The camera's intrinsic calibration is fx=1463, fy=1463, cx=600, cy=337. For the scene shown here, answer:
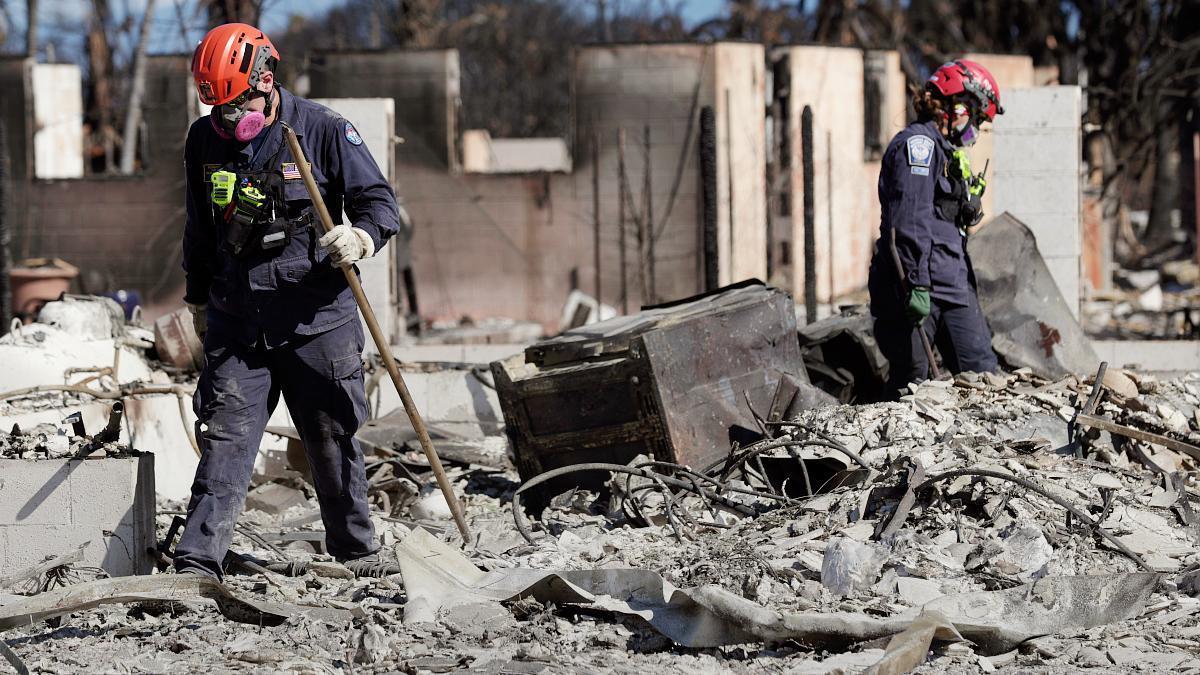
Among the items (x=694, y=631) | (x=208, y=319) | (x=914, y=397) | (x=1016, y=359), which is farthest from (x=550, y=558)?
(x=1016, y=359)

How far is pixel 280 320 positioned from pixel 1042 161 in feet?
20.3

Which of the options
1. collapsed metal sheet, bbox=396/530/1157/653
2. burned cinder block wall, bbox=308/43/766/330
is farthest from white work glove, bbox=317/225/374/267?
burned cinder block wall, bbox=308/43/766/330

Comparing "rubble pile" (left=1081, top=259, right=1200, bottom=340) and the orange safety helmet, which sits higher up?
the orange safety helmet

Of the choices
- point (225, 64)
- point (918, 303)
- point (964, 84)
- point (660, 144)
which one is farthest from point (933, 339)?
point (660, 144)

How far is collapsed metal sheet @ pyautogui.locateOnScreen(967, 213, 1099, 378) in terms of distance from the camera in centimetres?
705

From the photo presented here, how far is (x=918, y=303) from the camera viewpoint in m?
6.10

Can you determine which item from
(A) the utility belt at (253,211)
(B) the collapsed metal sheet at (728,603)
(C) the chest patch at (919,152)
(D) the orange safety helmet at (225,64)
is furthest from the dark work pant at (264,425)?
(C) the chest patch at (919,152)

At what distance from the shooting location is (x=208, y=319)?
15.5 feet

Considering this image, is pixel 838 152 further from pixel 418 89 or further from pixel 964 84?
pixel 964 84

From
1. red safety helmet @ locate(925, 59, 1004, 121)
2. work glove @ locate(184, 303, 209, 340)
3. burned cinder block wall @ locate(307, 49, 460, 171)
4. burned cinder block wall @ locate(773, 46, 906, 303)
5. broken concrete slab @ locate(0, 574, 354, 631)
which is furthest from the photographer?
burned cinder block wall @ locate(773, 46, 906, 303)

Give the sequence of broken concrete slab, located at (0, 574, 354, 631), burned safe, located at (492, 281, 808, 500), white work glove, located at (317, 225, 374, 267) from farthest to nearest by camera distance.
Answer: burned safe, located at (492, 281, 808, 500) < white work glove, located at (317, 225, 374, 267) < broken concrete slab, located at (0, 574, 354, 631)

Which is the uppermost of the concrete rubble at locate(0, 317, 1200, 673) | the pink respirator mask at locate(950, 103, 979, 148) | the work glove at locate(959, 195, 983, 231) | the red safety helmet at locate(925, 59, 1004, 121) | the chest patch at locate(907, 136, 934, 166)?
the red safety helmet at locate(925, 59, 1004, 121)

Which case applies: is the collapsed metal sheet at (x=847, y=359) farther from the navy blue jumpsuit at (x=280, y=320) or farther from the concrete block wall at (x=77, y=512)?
the concrete block wall at (x=77, y=512)

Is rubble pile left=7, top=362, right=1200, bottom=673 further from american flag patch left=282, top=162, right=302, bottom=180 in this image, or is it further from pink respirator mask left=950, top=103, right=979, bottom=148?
american flag patch left=282, top=162, right=302, bottom=180
